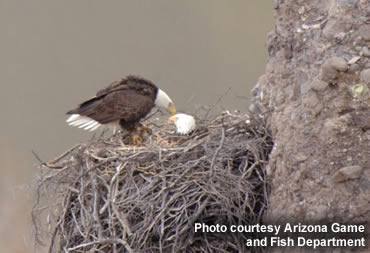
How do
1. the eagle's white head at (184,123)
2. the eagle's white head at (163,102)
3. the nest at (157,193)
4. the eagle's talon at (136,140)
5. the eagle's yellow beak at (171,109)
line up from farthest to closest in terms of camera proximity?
the eagle's yellow beak at (171,109), the eagle's white head at (163,102), the eagle's talon at (136,140), the eagle's white head at (184,123), the nest at (157,193)

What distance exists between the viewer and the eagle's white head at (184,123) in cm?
695

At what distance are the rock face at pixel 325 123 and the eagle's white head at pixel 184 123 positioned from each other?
139 centimetres

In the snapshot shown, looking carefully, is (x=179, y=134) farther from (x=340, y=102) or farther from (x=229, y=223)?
(x=340, y=102)

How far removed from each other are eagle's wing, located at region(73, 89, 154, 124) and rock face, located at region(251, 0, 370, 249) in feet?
6.63

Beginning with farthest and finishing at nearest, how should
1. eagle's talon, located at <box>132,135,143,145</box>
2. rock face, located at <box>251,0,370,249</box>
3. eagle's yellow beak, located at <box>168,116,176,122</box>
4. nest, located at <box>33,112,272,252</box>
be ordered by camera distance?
eagle's yellow beak, located at <box>168,116,176,122</box> < eagle's talon, located at <box>132,135,143,145</box> < nest, located at <box>33,112,272,252</box> < rock face, located at <box>251,0,370,249</box>

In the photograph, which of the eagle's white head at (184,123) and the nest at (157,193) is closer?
the nest at (157,193)

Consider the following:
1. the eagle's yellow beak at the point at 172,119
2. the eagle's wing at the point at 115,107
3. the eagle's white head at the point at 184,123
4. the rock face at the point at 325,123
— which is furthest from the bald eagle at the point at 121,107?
the rock face at the point at 325,123

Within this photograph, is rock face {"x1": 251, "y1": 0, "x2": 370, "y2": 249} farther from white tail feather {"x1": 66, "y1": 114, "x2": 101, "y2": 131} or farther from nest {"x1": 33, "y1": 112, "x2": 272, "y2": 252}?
white tail feather {"x1": 66, "y1": 114, "x2": 101, "y2": 131}

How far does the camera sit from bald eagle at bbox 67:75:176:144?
24.3 ft

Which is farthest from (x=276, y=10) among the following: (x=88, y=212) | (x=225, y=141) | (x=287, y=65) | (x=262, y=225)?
(x=88, y=212)

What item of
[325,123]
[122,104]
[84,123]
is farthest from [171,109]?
[325,123]

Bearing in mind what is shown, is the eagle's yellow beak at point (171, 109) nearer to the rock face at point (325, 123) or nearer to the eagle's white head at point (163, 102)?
the eagle's white head at point (163, 102)

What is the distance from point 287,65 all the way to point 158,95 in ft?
6.90

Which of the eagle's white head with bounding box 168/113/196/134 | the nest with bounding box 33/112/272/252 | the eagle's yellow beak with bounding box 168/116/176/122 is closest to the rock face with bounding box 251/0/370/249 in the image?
the nest with bounding box 33/112/272/252
